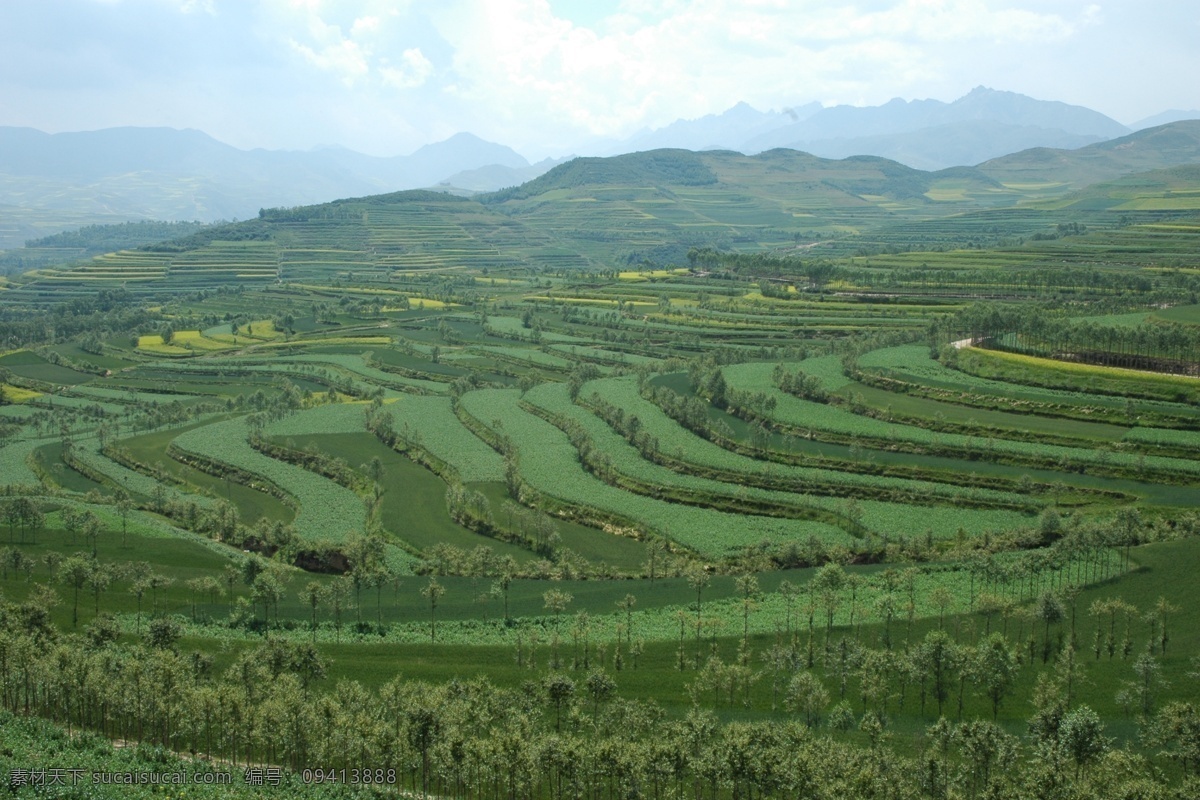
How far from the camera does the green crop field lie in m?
36.0

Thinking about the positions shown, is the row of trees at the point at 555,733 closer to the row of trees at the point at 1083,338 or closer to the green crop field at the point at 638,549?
the green crop field at the point at 638,549

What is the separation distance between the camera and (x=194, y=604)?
54.2 m

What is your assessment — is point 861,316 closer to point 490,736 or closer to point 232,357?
point 232,357

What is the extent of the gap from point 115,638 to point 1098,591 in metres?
50.8

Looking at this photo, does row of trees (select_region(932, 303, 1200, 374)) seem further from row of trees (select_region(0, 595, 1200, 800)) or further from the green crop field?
row of trees (select_region(0, 595, 1200, 800))

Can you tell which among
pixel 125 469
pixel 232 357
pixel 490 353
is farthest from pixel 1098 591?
pixel 232 357

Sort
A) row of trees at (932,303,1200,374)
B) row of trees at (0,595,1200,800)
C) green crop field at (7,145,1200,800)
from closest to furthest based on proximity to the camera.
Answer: row of trees at (0,595,1200,800), green crop field at (7,145,1200,800), row of trees at (932,303,1200,374)

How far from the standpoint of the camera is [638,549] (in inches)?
2518

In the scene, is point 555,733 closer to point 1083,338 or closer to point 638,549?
point 638,549

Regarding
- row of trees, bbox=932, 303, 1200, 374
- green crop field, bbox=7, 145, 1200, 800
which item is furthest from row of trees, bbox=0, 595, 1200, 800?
row of trees, bbox=932, 303, 1200, 374

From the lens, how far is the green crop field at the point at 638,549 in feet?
118

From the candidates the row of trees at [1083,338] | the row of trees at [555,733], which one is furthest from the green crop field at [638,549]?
the row of trees at [1083,338]

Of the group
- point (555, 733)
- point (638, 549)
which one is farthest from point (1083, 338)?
point (555, 733)

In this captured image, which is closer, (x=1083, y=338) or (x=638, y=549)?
(x=638, y=549)
